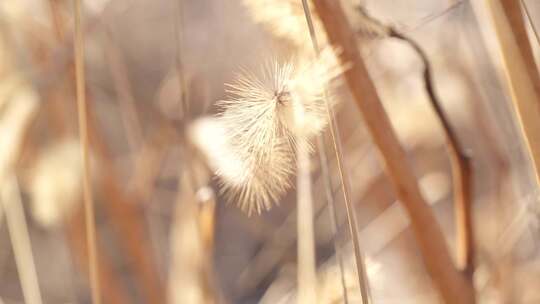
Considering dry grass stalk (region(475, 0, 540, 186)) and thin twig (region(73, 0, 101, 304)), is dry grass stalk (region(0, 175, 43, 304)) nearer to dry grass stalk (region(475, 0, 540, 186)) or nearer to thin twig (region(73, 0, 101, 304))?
thin twig (region(73, 0, 101, 304))

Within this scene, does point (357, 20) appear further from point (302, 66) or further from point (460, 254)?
point (460, 254)

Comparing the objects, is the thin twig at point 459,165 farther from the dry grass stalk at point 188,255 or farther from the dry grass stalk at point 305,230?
the dry grass stalk at point 188,255

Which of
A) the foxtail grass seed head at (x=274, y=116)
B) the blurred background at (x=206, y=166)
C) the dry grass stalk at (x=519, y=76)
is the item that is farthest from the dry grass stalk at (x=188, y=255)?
the dry grass stalk at (x=519, y=76)

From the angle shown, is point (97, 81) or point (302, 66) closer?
point (302, 66)

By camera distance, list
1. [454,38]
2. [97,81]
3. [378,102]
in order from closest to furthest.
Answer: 1. [378,102]
2. [454,38]
3. [97,81]

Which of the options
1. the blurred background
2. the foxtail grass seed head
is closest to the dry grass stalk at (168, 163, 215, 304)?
the blurred background

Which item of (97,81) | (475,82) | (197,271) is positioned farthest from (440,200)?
(97,81)

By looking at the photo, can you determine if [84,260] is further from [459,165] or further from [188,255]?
[459,165]
